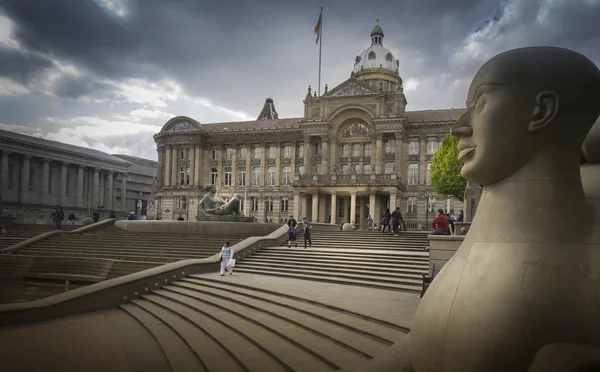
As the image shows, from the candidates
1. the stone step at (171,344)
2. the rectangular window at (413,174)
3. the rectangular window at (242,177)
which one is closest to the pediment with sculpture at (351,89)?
the rectangular window at (413,174)

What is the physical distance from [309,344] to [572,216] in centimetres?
526

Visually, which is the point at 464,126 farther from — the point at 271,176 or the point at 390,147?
the point at 271,176

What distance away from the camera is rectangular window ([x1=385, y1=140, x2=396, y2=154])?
170 feet

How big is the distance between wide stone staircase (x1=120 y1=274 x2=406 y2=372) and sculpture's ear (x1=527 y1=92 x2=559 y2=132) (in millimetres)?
4425

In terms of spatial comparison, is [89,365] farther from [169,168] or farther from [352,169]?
[169,168]

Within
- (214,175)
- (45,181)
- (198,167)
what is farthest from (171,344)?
(45,181)

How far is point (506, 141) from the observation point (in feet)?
11.3

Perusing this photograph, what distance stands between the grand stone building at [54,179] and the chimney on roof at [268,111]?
89.3ft

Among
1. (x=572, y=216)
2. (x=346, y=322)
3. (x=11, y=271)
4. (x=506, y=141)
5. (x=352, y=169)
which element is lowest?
(x=11, y=271)

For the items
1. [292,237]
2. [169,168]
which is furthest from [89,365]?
[169,168]

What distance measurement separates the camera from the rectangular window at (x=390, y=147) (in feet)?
170

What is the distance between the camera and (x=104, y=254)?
22188 millimetres

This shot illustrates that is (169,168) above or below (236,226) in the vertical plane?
above

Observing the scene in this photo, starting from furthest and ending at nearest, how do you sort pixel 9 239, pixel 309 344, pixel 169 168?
1. pixel 169 168
2. pixel 9 239
3. pixel 309 344
